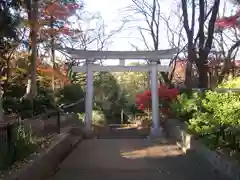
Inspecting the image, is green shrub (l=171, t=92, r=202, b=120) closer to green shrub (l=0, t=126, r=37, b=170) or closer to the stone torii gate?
the stone torii gate

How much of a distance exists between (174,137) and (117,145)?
2675mm

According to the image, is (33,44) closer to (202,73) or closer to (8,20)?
(8,20)

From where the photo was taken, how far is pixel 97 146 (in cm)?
1310

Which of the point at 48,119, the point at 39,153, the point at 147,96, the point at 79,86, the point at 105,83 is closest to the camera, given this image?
the point at 39,153

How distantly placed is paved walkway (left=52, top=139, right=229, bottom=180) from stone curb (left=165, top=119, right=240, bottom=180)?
0.16 metres

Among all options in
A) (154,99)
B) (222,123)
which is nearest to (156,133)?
(154,99)

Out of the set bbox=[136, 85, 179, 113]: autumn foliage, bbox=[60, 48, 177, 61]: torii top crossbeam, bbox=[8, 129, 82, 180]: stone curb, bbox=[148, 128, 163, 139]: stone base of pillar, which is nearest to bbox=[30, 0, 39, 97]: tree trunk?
bbox=[60, 48, 177, 61]: torii top crossbeam

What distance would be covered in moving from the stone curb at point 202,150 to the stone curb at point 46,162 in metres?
3.13

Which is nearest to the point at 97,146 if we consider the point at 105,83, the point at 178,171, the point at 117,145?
the point at 117,145

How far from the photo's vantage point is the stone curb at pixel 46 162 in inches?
243

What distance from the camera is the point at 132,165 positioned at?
30.2ft

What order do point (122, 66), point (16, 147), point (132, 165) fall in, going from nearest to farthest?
1. point (16, 147)
2. point (132, 165)
3. point (122, 66)

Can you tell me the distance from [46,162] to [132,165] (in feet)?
7.12

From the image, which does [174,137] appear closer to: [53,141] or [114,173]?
[53,141]
